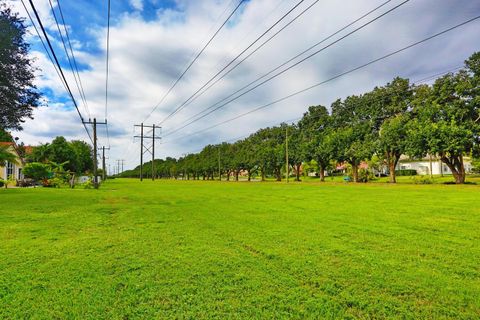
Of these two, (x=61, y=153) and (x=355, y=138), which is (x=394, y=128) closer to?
(x=355, y=138)

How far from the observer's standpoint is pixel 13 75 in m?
18.7

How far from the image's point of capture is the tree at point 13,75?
56.5ft

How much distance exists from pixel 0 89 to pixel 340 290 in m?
22.5

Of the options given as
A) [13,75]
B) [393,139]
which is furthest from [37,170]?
[393,139]

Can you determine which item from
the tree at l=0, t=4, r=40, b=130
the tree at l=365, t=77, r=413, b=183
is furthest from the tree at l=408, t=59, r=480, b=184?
the tree at l=0, t=4, r=40, b=130

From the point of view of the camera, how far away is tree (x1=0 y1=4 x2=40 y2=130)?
1723cm

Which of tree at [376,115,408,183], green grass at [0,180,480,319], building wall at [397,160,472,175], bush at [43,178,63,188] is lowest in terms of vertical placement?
green grass at [0,180,480,319]

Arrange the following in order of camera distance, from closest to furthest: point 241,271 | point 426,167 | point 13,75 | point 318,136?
point 241,271
point 13,75
point 318,136
point 426,167

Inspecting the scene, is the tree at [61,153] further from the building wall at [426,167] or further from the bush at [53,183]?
the building wall at [426,167]

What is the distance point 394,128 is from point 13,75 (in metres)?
40.3

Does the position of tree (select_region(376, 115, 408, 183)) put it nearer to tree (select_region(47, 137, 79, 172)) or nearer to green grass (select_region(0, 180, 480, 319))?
green grass (select_region(0, 180, 480, 319))

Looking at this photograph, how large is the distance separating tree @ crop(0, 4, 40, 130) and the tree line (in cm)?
3808

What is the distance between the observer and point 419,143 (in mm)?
35406

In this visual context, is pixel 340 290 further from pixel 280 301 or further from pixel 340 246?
pixel 340 246
